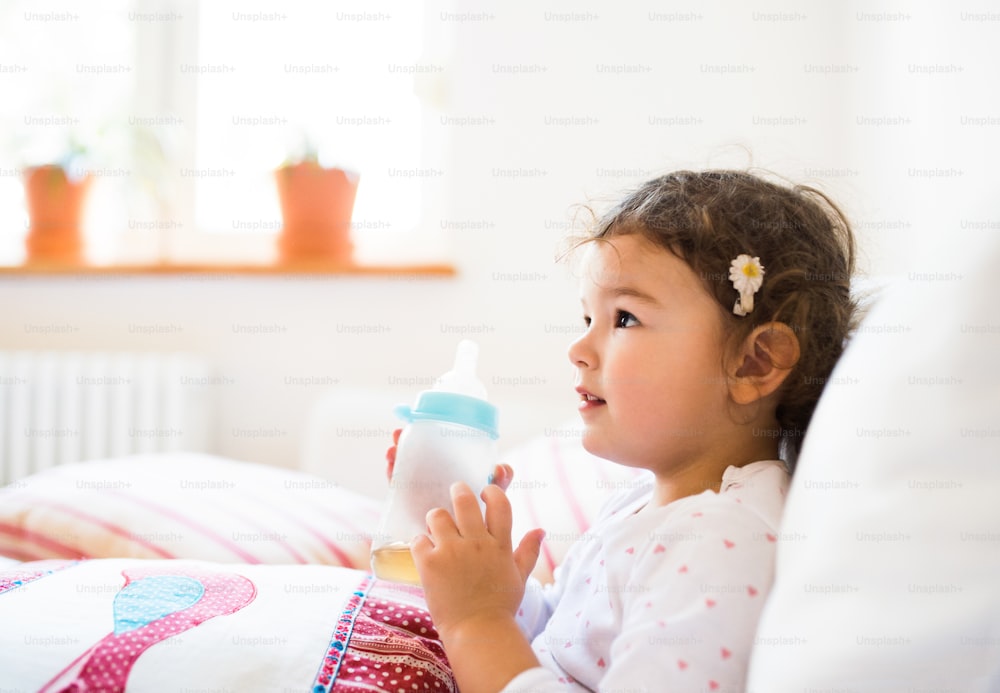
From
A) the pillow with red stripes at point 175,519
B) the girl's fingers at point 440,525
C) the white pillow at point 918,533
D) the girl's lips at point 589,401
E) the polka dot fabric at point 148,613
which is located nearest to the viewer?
the white pillow at point 918,533

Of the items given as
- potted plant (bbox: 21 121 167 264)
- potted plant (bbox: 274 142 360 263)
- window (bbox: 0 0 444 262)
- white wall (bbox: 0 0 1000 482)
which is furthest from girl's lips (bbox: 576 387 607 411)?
potted plant (bbox: 21 121 167 264)

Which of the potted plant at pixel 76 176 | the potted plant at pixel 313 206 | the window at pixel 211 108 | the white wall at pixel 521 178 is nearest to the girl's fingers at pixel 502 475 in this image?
the white wall at pixel 521 178

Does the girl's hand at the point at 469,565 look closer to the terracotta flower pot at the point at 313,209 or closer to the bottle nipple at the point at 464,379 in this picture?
the bottle nipple at the point at 464,379

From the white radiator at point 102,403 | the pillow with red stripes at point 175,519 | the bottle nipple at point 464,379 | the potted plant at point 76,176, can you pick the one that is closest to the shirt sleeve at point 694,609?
the bottle nipple at point 464,379

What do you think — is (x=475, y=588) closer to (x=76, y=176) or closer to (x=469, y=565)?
(x=469, y=565)

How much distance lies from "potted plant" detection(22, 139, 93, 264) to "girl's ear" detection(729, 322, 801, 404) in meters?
2.16

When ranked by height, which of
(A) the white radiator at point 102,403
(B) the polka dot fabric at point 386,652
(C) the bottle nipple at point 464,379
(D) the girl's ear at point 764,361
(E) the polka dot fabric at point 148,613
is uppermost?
(D) the girl's ear at point 764,361

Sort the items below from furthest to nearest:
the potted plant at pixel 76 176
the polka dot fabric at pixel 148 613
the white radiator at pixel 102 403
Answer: the potted plant at pixel 76 176, the white radiator at pixel 102 403, the polka dot fabric at pixel 148 613

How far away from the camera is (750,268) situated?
794 mm

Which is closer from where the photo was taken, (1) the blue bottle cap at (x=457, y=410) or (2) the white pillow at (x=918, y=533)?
(2) the white pillow at (x=918, y=533)

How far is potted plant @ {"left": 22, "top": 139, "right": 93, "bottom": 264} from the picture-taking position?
2.44 metres

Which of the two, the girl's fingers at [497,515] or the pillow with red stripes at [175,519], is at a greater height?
the girl's fingers at [497,515]

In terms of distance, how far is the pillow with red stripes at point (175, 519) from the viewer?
110 centimetres

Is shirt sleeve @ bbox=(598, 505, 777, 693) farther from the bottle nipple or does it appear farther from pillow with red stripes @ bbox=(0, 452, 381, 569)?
pillow with red stripes @ bbox=(0, 452, 381, 569)
